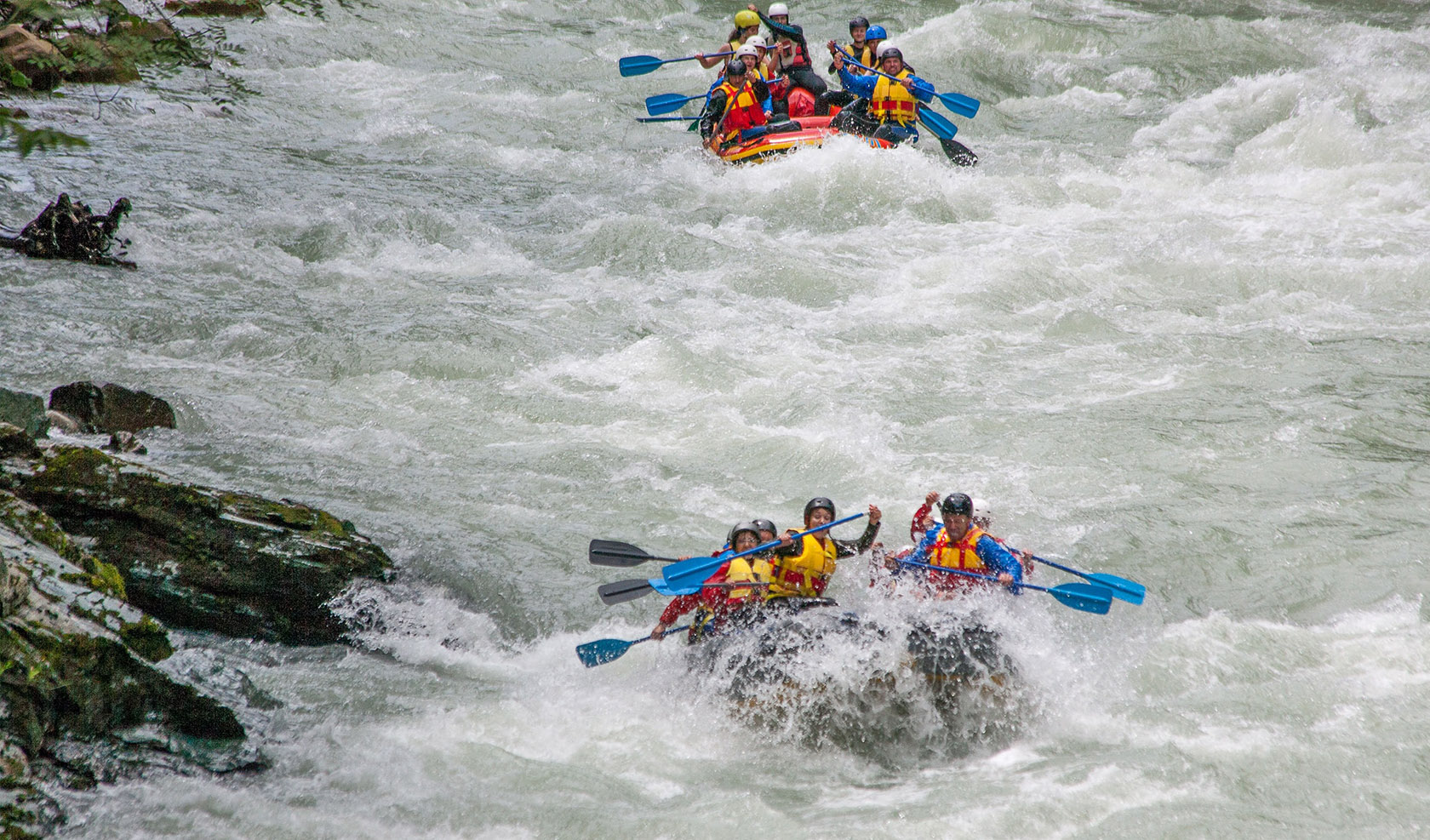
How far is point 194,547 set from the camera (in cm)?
464

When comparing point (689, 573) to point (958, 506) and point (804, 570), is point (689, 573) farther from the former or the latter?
point (958, 506)

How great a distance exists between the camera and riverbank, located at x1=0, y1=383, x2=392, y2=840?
3.36 m

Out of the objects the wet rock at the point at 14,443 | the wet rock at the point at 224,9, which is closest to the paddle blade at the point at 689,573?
the wet rock at the point at 14,443

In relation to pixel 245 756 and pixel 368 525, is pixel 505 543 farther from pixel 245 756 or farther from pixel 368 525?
pixel 245 756

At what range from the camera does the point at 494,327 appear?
27.0ft

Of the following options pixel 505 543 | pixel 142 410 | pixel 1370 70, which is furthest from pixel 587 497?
pixel 1370 70

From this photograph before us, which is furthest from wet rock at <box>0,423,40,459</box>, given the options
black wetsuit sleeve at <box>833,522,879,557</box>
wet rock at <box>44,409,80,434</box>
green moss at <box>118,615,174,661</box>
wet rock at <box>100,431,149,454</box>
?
black wetsuit sleeve at <box>833,522,879,557</box>

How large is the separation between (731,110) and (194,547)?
8.03 metres

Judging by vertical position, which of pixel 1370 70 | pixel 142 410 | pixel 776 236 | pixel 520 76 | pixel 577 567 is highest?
pixel 1370 70

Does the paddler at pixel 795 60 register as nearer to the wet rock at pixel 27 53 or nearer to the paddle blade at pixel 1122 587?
the wet rock at pixel 27 53

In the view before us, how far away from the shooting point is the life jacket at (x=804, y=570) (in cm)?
514

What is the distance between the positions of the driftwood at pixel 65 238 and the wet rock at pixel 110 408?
9.61 ft

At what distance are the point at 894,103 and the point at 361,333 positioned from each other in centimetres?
603

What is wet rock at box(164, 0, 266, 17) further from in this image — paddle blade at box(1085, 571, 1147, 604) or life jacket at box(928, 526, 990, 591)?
paddle blade at box(1085, 571, 1147, 604)
